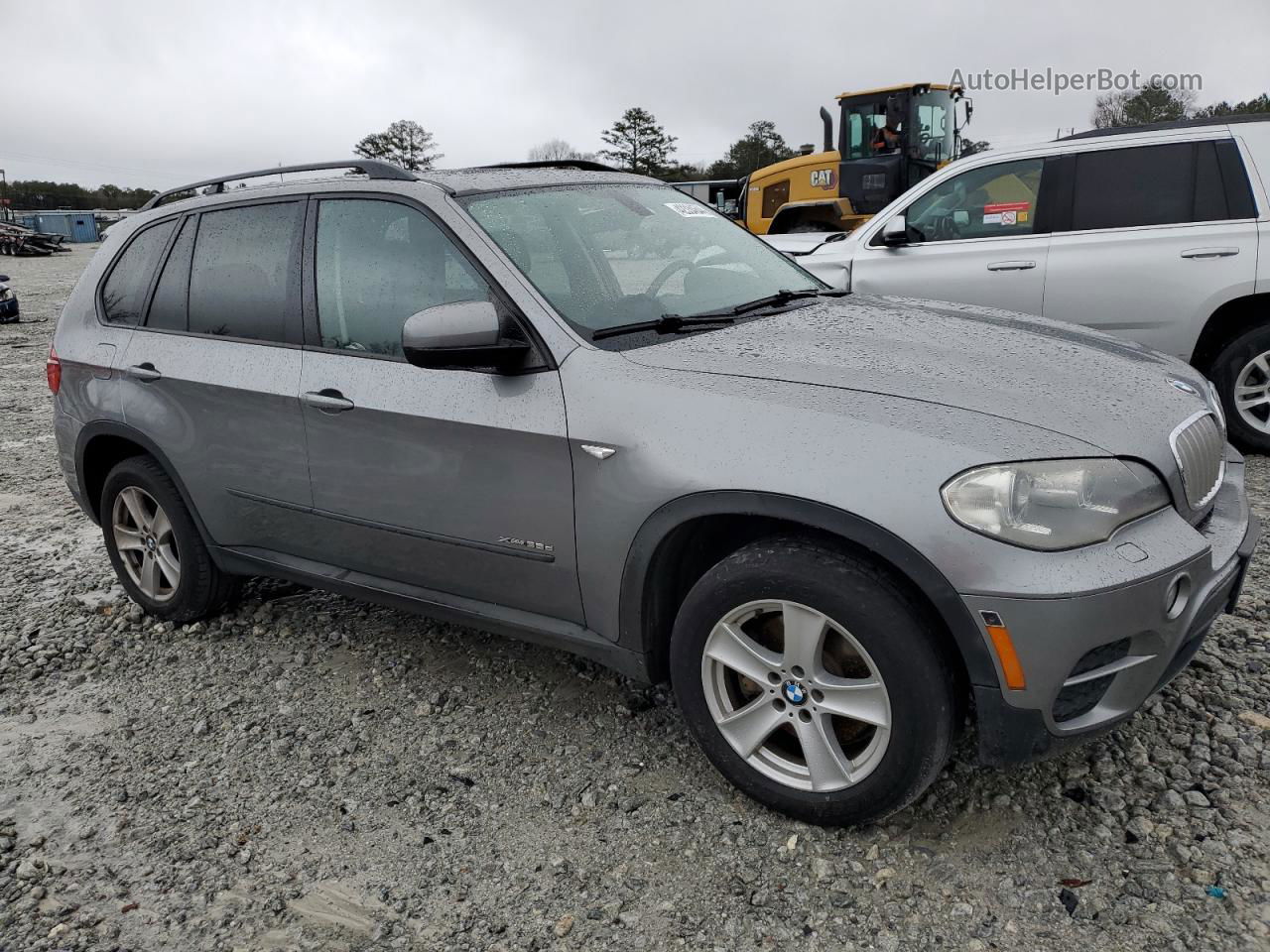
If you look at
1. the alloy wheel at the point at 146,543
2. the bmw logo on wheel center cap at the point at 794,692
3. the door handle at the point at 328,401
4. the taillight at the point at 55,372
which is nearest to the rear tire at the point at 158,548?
the alloy wheel at the point at 146,543

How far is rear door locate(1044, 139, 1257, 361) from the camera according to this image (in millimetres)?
5820

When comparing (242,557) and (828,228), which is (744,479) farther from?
(828,228)

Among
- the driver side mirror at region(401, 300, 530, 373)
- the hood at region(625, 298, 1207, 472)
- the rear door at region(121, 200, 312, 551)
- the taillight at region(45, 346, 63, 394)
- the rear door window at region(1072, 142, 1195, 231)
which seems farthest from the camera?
the rear door window at region(1072, 142, 1195, 231)

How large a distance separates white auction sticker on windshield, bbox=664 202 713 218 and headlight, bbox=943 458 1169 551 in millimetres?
1955

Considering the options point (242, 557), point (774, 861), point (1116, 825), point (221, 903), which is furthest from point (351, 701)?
point (1116, 825)

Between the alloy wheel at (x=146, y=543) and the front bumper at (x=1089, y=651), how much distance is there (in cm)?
326

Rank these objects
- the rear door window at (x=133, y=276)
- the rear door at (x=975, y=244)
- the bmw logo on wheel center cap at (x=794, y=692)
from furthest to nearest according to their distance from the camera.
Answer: the rear door at (x=975, y=244) → the rear door window at (x=133, y=276) → the bmw logo on wheel center cap at (x=794, y=692)

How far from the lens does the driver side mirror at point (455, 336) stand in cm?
280

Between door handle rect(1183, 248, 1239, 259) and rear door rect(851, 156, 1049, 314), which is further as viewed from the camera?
rear door rect(851, 156, 1049, 314)

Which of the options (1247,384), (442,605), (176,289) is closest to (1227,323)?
(1247,384)

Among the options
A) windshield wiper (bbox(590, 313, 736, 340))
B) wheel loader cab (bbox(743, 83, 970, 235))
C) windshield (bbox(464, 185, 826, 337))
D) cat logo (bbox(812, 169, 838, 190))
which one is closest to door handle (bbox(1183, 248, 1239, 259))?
windshield (bbox(464, 185, 826, 337))

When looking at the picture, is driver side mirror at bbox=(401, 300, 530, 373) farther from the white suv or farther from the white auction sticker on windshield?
the white suv

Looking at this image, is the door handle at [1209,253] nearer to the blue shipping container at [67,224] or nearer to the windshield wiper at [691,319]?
the windshield wiper at [691,319]

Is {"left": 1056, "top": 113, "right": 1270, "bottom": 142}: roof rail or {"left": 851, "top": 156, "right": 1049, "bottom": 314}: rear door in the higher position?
{"left": 1056, "top": 113, "right": 1270, "bottom": 142}: roof rail
